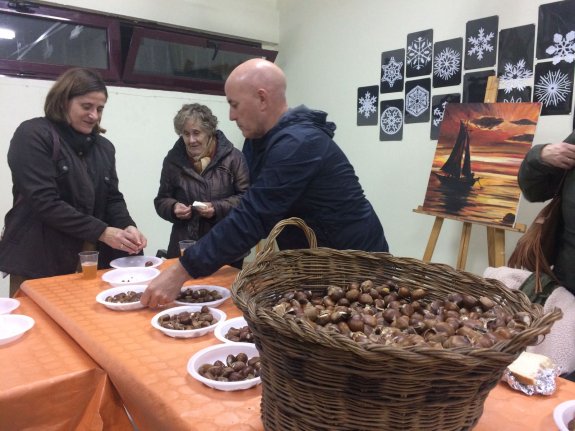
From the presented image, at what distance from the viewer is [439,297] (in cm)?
101

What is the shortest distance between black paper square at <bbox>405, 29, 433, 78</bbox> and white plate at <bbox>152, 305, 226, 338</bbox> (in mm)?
2438

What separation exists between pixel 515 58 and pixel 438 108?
0.55 meters

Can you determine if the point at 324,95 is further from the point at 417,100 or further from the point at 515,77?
the point at 515,77

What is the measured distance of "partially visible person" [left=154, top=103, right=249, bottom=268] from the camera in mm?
2605

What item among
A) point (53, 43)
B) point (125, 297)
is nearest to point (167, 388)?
point (125, 297)

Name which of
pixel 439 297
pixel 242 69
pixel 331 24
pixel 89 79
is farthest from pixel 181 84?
pixel 439 297

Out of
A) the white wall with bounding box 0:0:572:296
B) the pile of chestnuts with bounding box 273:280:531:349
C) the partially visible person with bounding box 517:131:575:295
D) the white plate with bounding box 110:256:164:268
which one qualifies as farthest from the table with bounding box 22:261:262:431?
the white wall with bounding box 0:0:572:296

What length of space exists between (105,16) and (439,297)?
10.9 feet

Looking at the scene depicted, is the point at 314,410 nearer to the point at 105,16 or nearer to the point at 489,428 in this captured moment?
the point at 489,428

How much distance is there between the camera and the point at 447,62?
2996mm

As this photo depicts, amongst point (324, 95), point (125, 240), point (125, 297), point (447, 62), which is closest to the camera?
point (125, 297)

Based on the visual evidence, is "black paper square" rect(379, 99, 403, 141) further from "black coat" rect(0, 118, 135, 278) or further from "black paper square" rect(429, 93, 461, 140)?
"black coat" rect(0, 118, 135, 278)

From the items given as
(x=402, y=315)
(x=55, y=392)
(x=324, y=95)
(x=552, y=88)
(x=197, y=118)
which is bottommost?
(x=55, y=392)

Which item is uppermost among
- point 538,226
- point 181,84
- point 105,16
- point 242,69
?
point 105,16
